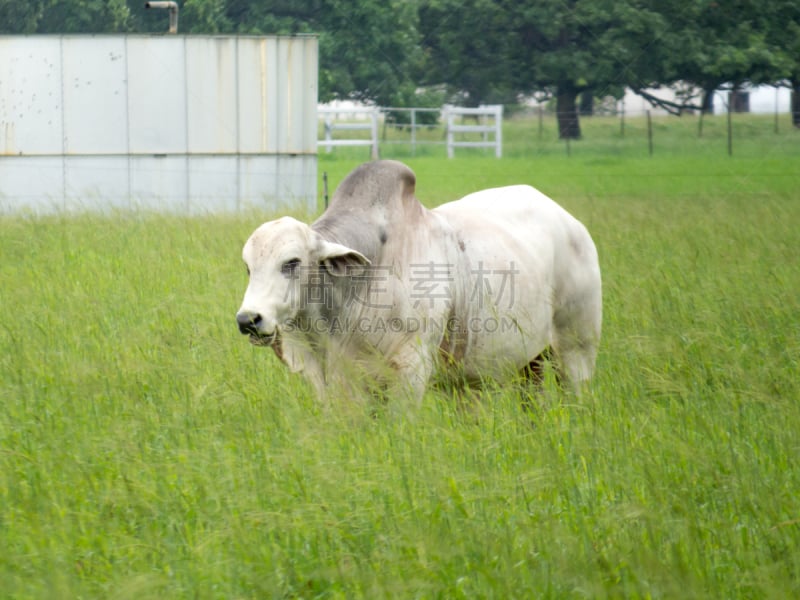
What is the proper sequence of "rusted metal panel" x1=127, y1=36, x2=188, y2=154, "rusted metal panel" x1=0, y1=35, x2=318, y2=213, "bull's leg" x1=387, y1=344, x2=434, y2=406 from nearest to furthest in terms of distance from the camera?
"bull's leg" x1=387, y1=344, x2=434, y2=406 → "rusted metal panel" x1=0, y1=35, x2=318, y2=213 → "rusted metal panel" x1=127, y1=36, x2=188, y2=154

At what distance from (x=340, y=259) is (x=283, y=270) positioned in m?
0.30

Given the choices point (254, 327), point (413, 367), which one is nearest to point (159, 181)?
point (413, 367)

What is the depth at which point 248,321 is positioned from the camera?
14.6 ft

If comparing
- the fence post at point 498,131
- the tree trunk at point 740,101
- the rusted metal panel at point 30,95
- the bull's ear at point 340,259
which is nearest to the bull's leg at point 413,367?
the bull's ear at point 340,259

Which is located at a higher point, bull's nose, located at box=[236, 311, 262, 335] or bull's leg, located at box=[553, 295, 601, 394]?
bull's nose, located at box=[236, 311, 262, 335]

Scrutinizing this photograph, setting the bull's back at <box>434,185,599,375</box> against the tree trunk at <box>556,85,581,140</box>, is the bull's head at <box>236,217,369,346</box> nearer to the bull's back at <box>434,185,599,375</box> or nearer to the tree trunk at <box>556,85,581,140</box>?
the bull's back at <box>434,185,599,375</box>

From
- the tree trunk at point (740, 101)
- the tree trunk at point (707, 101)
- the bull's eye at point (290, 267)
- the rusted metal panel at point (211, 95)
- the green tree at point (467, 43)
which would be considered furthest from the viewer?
the tree trunk at point (740, 101)

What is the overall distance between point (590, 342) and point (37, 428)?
2812 mm

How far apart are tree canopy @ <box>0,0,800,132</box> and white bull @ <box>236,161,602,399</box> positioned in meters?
26.0

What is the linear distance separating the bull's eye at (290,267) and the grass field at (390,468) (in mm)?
494

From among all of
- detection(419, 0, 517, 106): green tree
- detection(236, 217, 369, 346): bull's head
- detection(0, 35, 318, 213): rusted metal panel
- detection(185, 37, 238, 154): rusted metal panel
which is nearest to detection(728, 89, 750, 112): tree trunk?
detection(419, 0, 517, 106): green tree

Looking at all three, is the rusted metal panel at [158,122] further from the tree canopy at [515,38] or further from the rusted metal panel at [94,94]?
the tree canopy at [515,38]

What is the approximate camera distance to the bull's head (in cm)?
454

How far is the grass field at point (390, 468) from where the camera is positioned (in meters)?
3.16
